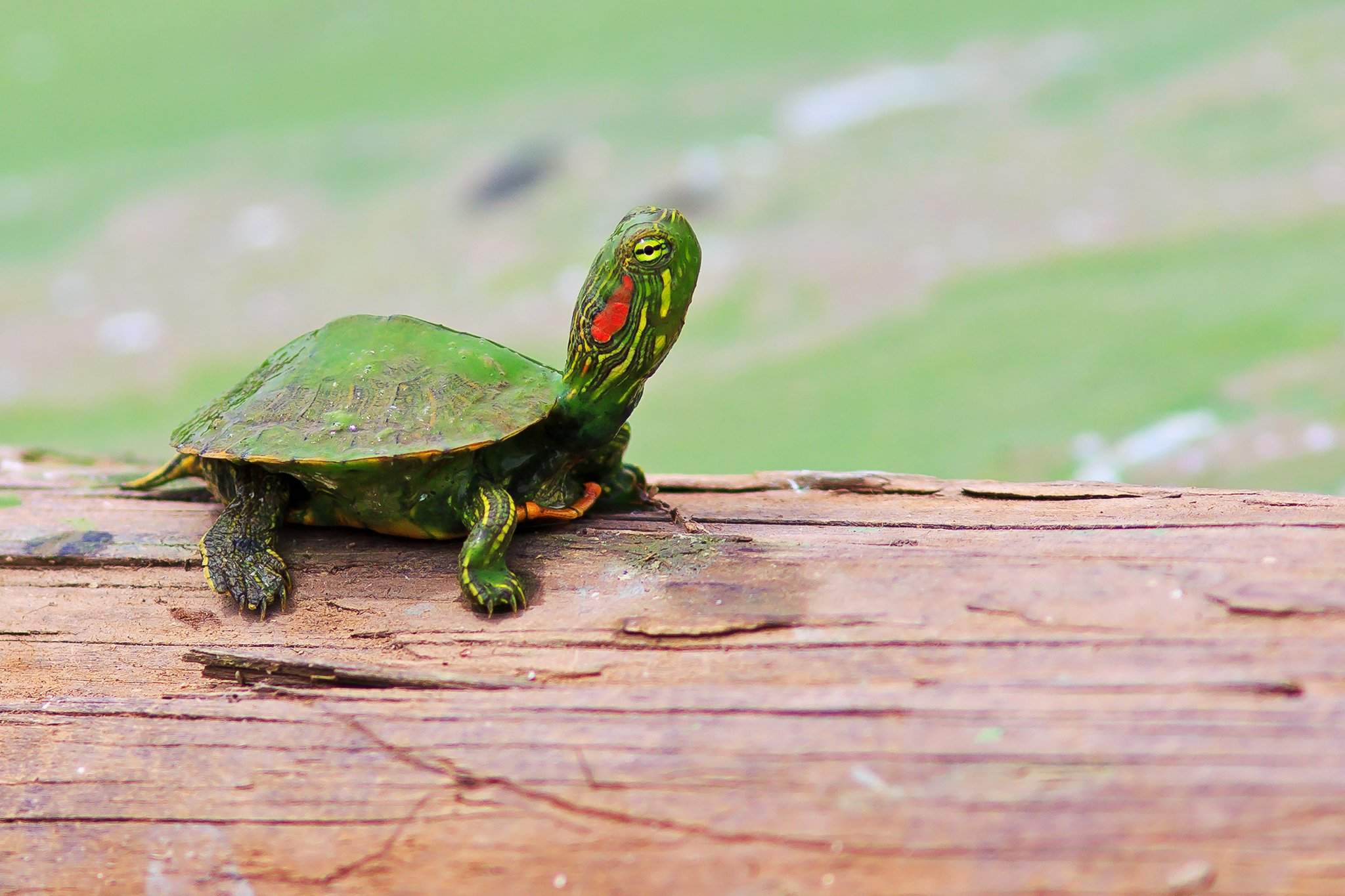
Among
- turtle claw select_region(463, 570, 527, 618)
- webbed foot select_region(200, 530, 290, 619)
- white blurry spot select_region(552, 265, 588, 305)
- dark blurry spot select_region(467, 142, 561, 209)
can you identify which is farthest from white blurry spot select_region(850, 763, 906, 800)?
dark blurry spot select_region(467, 142, 561, 209)

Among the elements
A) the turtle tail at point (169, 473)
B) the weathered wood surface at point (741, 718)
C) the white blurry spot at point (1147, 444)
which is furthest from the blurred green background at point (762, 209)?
the weathered wood surface at point (741, 718)

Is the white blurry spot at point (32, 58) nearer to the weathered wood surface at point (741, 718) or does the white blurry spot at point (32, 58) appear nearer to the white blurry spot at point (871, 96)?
the white blurry spot at point (871, 96)

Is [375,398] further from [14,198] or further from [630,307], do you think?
[14,198]

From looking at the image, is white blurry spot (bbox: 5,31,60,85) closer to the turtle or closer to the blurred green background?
the blurred green background

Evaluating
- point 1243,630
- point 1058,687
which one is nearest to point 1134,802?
point 1058,687

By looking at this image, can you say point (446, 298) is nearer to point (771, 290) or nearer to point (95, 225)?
point (771, 290)

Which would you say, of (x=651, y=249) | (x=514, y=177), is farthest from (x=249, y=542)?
(x=514, y=177)
